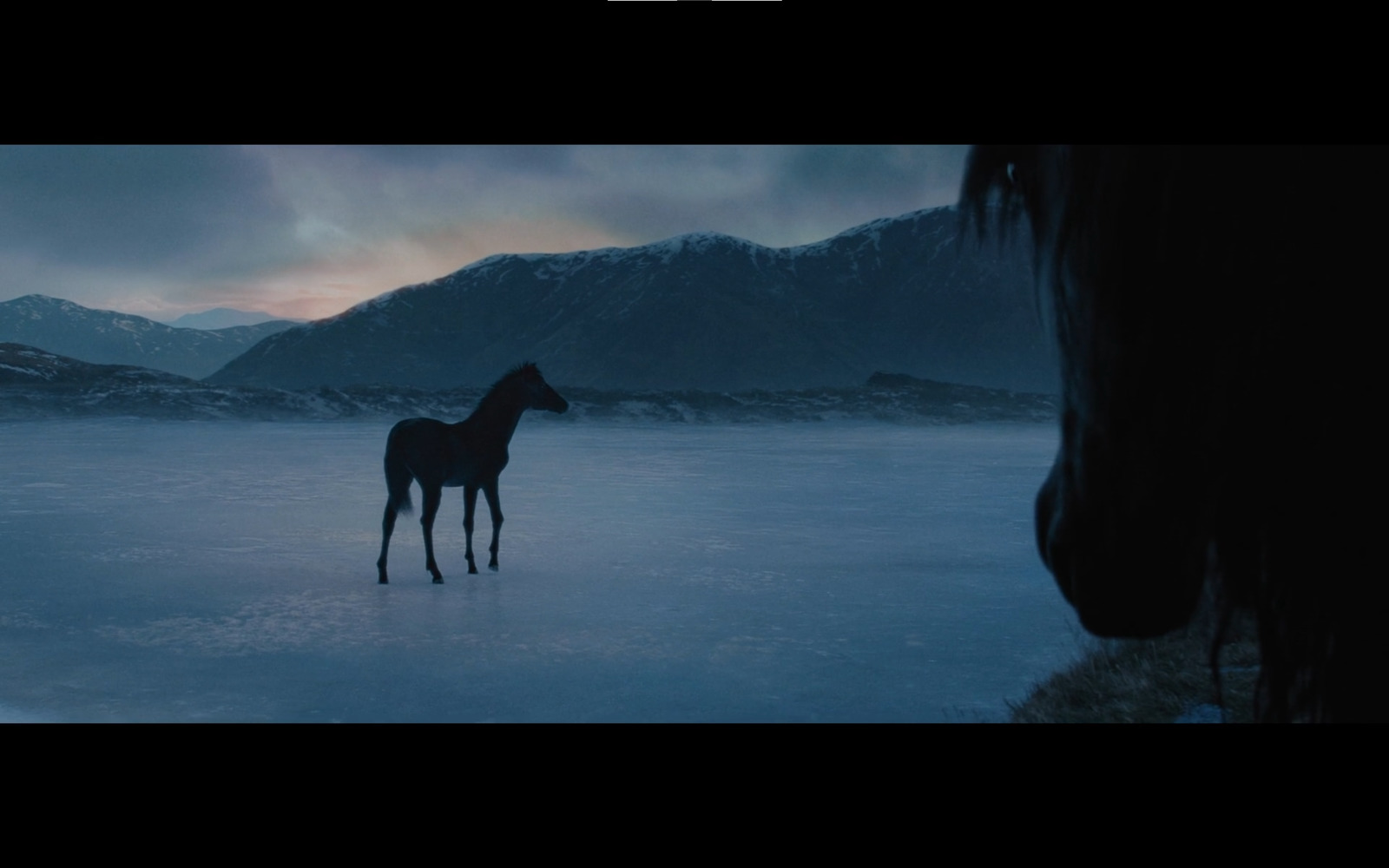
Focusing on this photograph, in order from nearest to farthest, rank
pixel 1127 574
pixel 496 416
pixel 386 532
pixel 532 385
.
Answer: pixel 1127 574, pixel 386 532, pixel 496 416, pixel 532 385

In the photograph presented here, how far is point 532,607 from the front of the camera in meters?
4.69

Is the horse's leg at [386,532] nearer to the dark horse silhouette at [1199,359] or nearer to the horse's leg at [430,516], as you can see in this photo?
the horse's leg at [430,516]

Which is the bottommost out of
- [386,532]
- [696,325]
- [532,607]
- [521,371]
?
[532,607]

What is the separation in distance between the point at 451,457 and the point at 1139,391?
4.80 m

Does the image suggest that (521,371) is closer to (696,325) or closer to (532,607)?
(532,607)

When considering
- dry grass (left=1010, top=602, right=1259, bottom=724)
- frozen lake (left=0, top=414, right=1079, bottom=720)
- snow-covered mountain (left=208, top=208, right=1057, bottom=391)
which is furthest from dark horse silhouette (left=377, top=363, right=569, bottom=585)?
snow-covered mountain (left=208, top=208, right=1057, bottom=391)

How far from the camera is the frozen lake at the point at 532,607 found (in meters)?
3.44

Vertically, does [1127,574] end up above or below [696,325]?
below

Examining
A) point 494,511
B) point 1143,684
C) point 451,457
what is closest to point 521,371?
point 451,457

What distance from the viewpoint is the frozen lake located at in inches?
135

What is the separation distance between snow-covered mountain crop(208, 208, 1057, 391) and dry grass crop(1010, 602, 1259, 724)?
249 ft

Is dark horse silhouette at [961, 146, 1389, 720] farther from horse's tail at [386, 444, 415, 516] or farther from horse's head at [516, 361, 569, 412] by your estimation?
horse's head at [516, 361, 569, 412]
